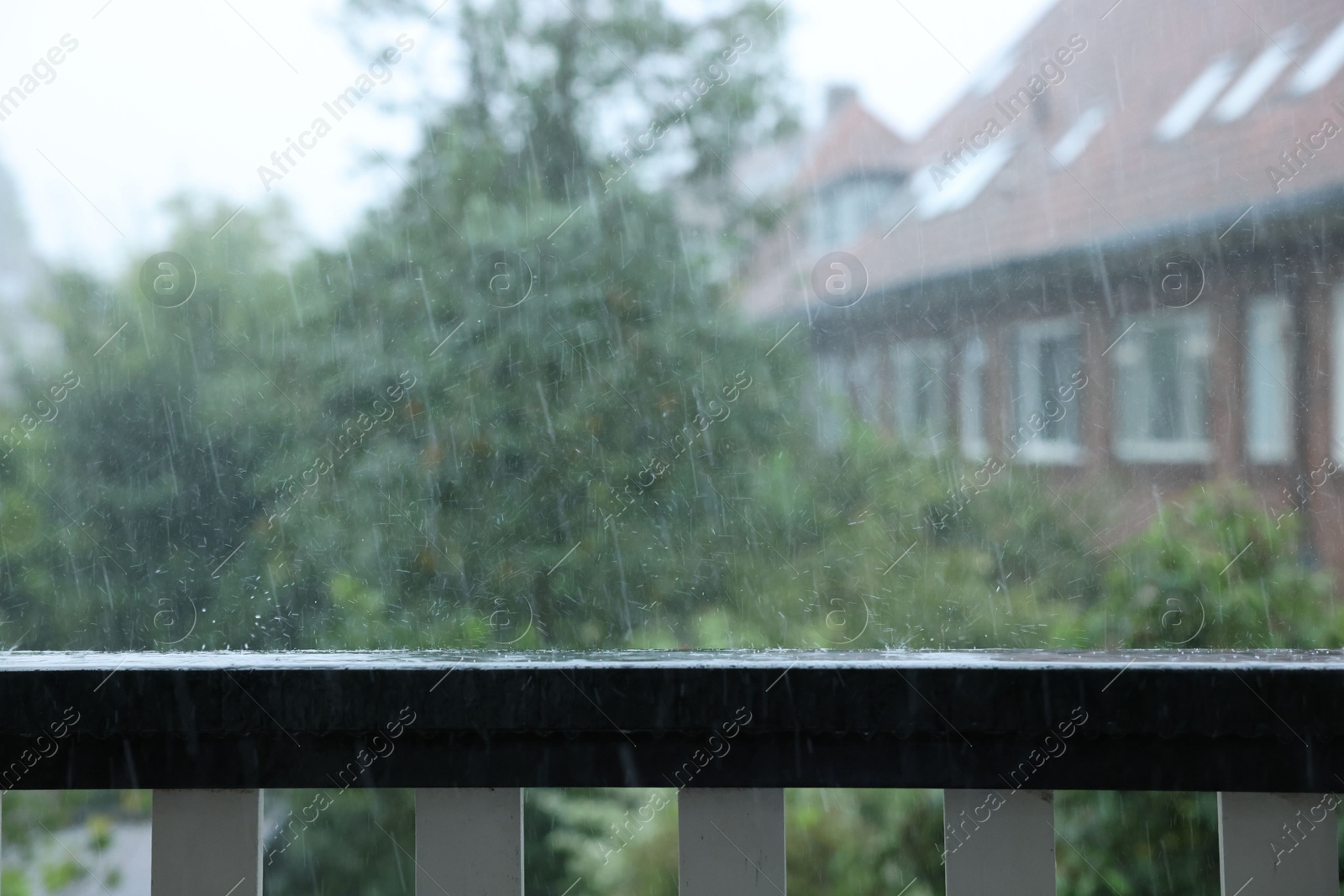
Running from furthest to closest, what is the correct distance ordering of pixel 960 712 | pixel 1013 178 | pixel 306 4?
pixel 1013 178 < pixel 306 4 < pixel 960 712

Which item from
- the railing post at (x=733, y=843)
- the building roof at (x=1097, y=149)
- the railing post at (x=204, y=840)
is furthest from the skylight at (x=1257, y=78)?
the railing post at (x=204, y=840)

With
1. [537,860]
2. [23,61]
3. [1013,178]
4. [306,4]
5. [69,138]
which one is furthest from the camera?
[1013,178]

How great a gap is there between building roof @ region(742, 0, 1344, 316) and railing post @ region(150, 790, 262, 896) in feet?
5.89

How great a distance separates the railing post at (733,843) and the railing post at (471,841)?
78mm

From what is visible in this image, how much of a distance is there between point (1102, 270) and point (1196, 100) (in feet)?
1.84

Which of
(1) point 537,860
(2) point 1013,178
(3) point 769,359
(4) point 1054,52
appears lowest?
(1) point 537,860

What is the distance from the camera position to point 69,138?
5.55 feet

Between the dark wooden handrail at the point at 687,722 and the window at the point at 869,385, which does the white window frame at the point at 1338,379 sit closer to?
the window at the point at 869,385

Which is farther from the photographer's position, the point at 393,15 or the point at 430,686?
the point at 393,15

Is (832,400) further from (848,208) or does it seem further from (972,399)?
(848,208)

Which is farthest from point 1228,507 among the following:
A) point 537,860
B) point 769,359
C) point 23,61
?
point 23,61

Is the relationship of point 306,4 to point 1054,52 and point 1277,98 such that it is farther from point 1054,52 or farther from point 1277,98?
point 1277,98

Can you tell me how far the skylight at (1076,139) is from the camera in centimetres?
218

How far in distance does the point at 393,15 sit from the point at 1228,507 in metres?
2.28
